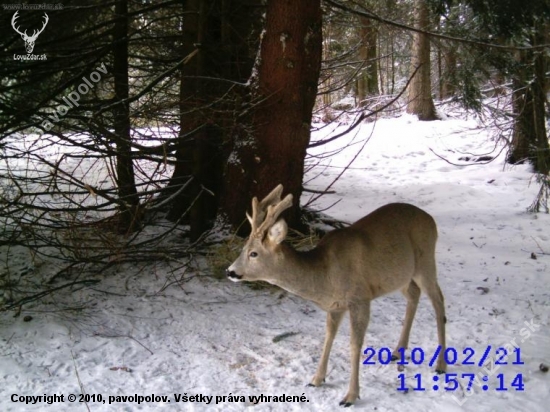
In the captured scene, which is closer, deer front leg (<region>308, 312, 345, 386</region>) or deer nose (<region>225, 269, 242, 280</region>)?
deer nose (<region>225, 269, 242, 280</region>)

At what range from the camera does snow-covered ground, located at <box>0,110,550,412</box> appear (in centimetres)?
450

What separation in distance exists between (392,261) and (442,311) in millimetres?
871

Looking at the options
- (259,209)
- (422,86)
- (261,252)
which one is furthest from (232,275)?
(422,86)

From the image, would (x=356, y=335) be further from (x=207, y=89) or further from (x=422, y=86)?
(x=422, y=86)

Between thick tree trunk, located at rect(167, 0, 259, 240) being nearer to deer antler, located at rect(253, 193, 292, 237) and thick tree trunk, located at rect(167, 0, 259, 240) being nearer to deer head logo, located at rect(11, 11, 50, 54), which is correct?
deer head logo, located at rect(11, 11, 50, 54)

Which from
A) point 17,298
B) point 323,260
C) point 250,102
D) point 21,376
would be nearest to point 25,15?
point 250,102

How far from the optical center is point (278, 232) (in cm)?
452

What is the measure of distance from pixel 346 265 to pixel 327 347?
0.77 metres

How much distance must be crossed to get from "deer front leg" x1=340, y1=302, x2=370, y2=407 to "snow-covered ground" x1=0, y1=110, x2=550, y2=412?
0.17m

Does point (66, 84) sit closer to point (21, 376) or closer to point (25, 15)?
point (25, 15)

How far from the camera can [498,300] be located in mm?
6598

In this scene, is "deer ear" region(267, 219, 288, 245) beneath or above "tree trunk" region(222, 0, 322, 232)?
beneath

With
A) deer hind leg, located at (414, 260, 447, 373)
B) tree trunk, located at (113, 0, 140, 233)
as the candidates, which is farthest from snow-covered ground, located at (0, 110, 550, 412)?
tree trunk, located at (113, 0, 140, 233)

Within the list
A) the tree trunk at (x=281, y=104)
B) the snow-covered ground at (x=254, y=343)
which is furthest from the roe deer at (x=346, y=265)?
the tree trunk at (x=281, y=104)
